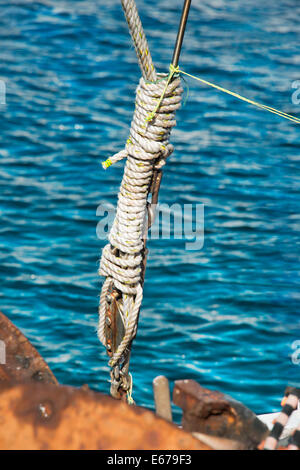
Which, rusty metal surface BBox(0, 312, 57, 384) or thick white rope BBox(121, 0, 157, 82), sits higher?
thick white rope BBox(121, 0, 157, 82)

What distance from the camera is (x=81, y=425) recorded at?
1728 mm

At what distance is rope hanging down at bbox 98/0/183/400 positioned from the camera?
2.47 metres

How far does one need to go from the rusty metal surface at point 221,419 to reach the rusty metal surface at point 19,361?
0.59m

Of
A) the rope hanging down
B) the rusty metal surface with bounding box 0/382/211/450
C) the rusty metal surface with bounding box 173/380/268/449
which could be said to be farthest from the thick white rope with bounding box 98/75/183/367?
the rusty metal surface with bounding box 0/382/211/450

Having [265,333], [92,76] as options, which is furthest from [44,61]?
[265,333]

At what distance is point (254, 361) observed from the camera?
578cm

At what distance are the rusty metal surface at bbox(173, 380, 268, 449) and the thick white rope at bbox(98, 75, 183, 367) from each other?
69 cm

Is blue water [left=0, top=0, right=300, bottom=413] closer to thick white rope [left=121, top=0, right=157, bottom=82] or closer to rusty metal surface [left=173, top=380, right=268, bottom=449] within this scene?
thick white rope [left=121, top=0, right=157, bottom=82]

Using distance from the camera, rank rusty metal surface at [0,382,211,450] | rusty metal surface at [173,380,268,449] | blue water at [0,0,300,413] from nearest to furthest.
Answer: rusty metal surface at [0,382,211,450] < rusty metal surface at [173,380,268,449] < blue water at [0,0,300,413]

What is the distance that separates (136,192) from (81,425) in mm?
1023

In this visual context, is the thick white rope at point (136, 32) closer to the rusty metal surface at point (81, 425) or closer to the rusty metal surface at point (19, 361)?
the rusty metal surface at point (19, 361)

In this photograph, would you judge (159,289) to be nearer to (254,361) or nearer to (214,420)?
(254,361)

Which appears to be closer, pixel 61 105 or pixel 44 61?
pixel 61 105
